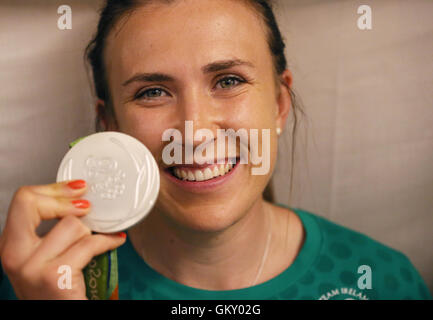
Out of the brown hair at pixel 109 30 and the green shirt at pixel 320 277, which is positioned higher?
the brown hair at pixel 109 30

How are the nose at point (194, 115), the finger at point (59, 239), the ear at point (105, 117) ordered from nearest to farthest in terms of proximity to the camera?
the finger at point (59, 239)
the nose at point (194, 115)
the ear at point (105, 117)

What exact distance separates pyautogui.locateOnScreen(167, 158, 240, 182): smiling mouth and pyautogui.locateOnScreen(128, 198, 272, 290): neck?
16cm

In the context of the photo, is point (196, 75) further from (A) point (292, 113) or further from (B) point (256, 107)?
(A) point (292, 113)

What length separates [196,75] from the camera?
783mm

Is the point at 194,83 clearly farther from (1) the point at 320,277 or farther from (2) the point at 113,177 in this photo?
(1) the point at 320,277

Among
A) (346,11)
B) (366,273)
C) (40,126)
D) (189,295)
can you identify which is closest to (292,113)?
(346,11)

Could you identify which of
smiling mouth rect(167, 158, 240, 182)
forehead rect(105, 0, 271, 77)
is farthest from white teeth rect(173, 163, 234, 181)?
forehead rect(105, 0, 271, 77)

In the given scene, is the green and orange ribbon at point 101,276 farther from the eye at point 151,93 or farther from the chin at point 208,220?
the eye at point 151,93

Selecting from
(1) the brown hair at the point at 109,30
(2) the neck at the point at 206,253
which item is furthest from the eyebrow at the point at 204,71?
(2) the neck at the point at 206,253

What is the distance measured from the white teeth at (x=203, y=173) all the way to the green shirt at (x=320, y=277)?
0.28 meters

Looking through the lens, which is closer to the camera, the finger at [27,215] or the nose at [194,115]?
the finger at [27,215]

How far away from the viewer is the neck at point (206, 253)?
973 millimetres

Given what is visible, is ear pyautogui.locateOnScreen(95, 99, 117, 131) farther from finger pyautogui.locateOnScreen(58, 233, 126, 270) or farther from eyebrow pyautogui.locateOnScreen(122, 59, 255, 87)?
finger pyautogui.locateOnScreen(58, 233, 126, 270)

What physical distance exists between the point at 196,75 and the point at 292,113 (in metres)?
0.53
